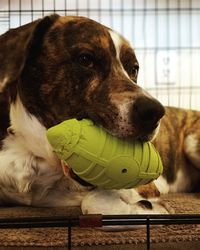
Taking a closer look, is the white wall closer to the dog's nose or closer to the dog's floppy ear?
the dog's floppy ear

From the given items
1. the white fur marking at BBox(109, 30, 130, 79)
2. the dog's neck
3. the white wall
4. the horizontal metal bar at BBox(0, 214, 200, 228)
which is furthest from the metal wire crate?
the horizontal metal bar at BBox(0, 214, 200, 228)

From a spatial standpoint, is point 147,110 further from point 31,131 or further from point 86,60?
point 31,131

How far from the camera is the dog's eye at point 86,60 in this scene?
4.40 ft

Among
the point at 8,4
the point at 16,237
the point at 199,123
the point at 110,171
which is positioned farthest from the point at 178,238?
the point at 8,4

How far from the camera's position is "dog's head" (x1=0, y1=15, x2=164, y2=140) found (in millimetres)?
1279

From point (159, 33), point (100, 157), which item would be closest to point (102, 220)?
point (100, 157)

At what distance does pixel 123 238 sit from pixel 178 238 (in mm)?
132

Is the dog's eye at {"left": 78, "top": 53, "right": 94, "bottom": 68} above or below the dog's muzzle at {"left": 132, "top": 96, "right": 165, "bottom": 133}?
above

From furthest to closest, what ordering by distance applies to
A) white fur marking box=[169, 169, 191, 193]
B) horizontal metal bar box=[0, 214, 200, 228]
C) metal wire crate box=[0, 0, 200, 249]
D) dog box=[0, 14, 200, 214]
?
metal wire crate box=[0, 0, 200, 249], white fur marking box=[169, 169, 191, 193], dog box=[0, 14, 200, 214], horizontal metal bar box=[0, 214, 200, 228]

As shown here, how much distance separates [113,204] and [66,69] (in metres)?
0.39

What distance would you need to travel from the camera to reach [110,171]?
1.06 m

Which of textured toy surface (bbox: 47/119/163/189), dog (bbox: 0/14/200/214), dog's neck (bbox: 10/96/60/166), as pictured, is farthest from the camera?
dog's neck (bbox: 10/96/60/166)

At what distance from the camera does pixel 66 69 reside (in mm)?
1357

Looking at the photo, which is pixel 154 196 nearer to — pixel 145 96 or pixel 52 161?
pixel 52 161
